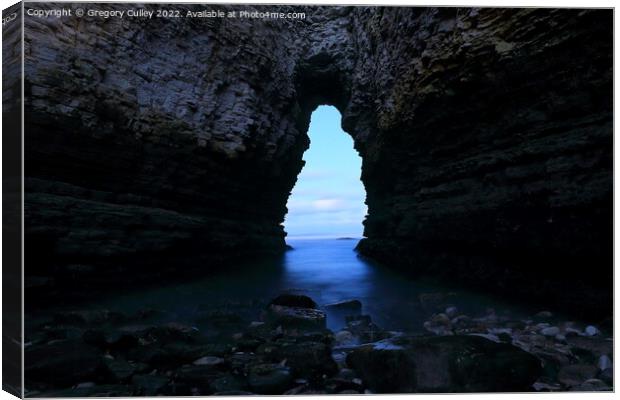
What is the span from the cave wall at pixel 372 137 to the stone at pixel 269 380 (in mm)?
4280

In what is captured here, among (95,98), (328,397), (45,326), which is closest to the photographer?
(328,397)

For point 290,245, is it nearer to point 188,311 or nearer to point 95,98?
point 188,311

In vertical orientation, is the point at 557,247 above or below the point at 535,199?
below

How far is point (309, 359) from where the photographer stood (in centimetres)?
644

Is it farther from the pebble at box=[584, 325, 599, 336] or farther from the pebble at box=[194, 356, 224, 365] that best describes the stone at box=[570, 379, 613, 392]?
the pebble at box=[194, 356, 224, 365]

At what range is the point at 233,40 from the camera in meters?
11.5

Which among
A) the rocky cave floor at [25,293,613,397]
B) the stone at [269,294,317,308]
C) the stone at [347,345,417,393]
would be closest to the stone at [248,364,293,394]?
the rocky cave floor at [25,293,613,397]

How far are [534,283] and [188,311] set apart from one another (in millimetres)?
6939

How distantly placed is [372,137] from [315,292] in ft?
30.3

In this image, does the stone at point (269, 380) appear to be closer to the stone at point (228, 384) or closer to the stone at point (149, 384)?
the stone at point (228, 384)

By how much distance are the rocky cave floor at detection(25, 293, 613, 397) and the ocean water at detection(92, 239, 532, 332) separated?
Result: 1.36 feet

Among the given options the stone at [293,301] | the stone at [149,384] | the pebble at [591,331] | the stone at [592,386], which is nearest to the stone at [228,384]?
the stone at [149,384]

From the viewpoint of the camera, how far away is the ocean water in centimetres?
782

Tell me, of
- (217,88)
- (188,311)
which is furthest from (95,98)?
(188,311)
